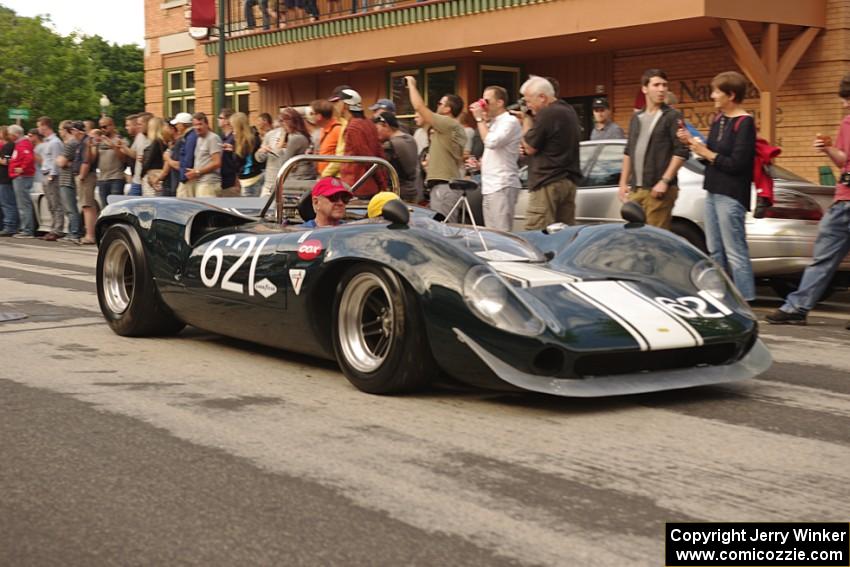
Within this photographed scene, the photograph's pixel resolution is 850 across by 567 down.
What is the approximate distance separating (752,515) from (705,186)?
18.2 feet

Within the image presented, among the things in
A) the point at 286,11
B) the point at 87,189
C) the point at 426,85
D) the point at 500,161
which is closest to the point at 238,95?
the point at 286,11

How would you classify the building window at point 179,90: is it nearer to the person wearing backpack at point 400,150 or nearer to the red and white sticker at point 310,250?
the person wearing backpack at point 400,150

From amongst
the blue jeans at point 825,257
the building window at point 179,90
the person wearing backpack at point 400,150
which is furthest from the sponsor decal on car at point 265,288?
the building window at point 179,90

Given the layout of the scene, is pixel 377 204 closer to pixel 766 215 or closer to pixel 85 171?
pixel 766 215

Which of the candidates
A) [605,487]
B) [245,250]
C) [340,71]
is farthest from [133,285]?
[340,71]

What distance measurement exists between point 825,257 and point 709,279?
9.46 ft

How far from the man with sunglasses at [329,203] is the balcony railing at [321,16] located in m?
12.0

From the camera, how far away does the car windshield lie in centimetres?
596

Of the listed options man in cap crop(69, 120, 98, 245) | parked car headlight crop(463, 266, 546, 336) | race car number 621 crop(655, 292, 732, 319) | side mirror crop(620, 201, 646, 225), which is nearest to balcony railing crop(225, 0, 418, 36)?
man in cap crop(69, 120, 98, 245)

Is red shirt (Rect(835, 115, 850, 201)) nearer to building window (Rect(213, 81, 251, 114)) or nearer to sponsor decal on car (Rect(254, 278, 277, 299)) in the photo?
sponsor decal on car (Rect(254, 278, 277, 299))

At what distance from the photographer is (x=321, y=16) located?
944 inches

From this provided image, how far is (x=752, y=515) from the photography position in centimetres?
360

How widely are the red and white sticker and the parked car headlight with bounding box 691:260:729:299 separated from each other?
5.90ft

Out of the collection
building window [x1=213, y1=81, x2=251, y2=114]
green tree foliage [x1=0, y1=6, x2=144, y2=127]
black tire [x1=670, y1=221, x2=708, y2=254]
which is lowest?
black tire [x1=670, y1=221, x2=708, y2=254]
